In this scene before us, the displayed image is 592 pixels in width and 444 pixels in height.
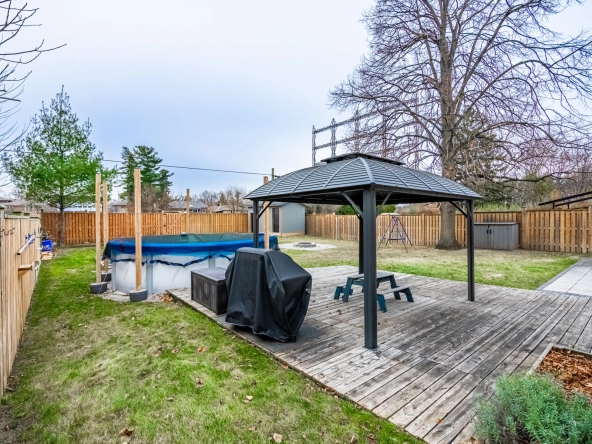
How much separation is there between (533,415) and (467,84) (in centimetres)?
1307

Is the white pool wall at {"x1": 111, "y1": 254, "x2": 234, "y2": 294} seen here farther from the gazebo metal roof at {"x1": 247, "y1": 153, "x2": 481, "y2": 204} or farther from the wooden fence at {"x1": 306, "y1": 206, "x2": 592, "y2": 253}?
the wooden fence at {"x1": 306, "y1": 206, "x2": 592, "y2": 253}

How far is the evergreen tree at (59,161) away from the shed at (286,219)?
30.9 feet

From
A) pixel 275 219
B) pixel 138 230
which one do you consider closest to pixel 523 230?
pixel 138 230

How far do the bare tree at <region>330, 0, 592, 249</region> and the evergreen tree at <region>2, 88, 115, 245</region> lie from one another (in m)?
11.5

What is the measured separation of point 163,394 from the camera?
252 centimetres

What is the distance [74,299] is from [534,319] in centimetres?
731

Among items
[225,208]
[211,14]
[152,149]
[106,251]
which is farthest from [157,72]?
[225,208]

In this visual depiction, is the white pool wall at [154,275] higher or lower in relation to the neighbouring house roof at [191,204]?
lower

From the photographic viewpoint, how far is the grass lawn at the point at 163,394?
2.04 meters

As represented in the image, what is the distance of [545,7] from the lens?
33.6ft

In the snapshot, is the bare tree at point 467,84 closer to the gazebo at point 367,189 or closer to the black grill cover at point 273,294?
the gazebo at point 367,189

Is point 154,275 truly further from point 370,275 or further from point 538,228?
point 538,228

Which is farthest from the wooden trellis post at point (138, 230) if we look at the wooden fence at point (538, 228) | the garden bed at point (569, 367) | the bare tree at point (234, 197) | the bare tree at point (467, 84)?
the bare tree at point (234, 197)

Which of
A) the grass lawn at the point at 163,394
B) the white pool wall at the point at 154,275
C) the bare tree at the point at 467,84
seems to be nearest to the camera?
the grass lawn at the point at 163,394
